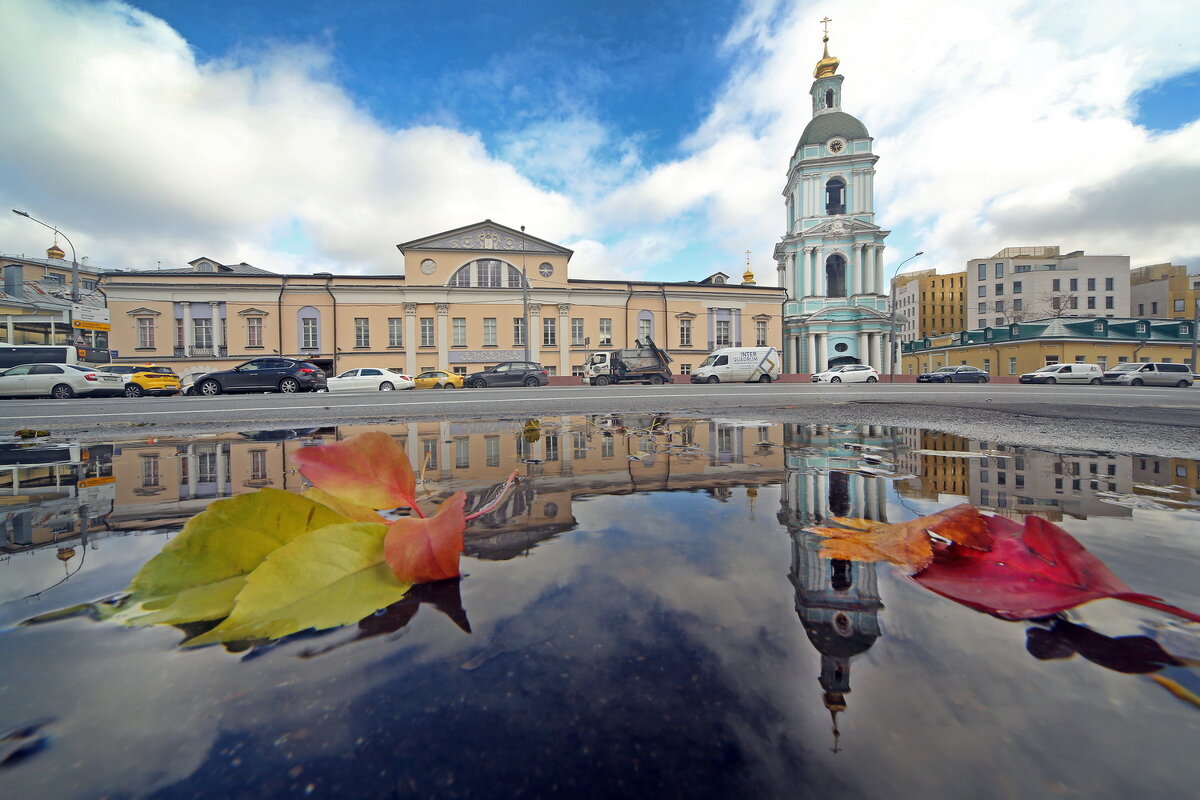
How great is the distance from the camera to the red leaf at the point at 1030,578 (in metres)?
0.71

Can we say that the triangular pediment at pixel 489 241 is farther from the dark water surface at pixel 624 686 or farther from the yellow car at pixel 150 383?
the dark water surface at pixel 624 686

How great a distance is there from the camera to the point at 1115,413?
4270mm

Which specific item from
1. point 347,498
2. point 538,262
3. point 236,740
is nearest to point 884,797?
point 236,740

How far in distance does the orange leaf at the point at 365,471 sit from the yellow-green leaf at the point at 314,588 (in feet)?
0.52

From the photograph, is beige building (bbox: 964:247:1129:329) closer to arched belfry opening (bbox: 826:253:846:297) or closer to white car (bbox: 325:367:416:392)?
arched belfry opening (bbox: 826:253:846:297)

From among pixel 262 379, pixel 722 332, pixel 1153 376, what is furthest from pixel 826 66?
pixel 262 379

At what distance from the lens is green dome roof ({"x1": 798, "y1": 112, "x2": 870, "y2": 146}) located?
112 feet

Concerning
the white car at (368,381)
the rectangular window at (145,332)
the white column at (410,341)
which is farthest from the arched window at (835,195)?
the rectangular window at (145,332)

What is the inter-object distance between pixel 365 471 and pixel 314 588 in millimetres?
300

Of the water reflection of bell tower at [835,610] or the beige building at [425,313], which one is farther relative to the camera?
the beige building at [425,313]

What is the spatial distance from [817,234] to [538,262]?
18.7 m

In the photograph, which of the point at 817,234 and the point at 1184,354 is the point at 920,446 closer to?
the point at 817,234

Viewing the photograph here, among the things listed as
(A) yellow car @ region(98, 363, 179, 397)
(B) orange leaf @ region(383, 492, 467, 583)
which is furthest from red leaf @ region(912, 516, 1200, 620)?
(A) yellow car @ region(98, 363, 179, 397)

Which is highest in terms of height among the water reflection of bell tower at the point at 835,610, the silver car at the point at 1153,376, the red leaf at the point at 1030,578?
the silver car at the point at 1153,376
